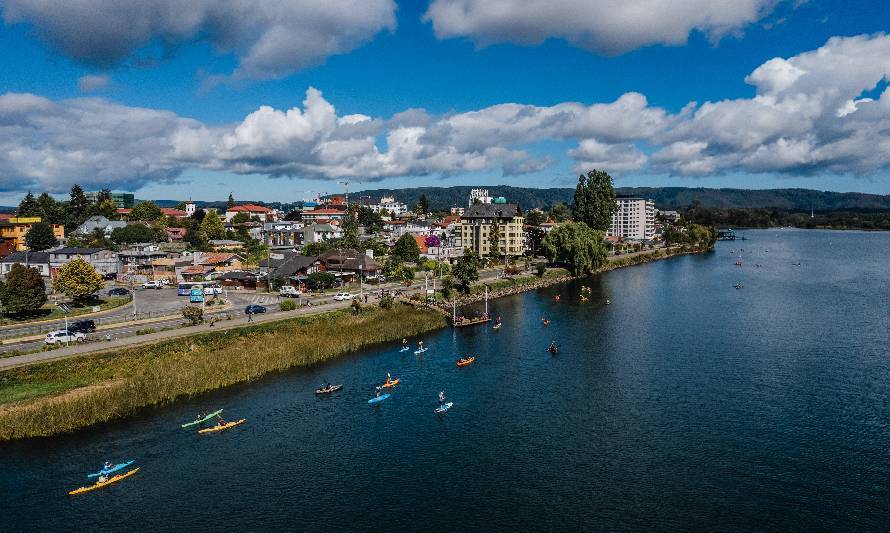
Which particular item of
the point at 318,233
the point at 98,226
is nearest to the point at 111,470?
the point at 318,233

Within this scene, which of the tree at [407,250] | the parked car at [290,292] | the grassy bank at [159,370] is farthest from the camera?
the tree at [407,250]

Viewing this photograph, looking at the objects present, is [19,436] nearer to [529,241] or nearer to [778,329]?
[778,329]

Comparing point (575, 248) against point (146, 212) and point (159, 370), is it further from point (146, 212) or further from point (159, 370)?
point (146, 212)

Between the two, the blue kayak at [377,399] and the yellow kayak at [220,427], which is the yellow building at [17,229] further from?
the blue kayak at [377,399]

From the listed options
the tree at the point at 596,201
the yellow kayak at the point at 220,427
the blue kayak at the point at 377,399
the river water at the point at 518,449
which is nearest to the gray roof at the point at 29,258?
the river water at the point at 518,449

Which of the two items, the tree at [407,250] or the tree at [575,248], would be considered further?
the tree at [575,248]

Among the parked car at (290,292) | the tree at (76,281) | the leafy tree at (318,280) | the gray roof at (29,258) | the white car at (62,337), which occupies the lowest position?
the white car at (62,337)

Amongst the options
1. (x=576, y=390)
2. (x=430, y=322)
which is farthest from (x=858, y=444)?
(x=430, y=322)
